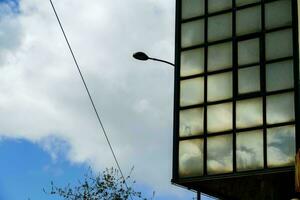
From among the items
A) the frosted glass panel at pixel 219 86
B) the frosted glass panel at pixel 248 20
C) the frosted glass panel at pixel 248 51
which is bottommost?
the frosted glass panel at pixel 219 86

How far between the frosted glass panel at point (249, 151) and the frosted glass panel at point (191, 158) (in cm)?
160

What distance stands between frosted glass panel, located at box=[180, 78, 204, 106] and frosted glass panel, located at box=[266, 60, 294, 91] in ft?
9.38

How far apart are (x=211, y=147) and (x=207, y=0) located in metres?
6.26

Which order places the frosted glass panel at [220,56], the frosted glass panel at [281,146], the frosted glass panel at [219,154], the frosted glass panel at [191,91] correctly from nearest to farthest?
the frosted glass panel at [281,146], the frosted glass panel at [219,154], the frosted glass panel at [220,56], the frosted glass panel at [191,91]

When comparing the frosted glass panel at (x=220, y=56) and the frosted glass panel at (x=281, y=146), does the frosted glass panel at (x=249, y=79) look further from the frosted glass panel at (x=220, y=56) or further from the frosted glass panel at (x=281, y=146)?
the frosted glass panel at (x=281, y=146)

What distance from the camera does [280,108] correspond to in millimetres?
28953

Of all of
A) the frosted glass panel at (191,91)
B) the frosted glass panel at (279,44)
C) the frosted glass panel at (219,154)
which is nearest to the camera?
the frosted glass panel at (219,154)

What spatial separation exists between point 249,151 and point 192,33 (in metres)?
5.88

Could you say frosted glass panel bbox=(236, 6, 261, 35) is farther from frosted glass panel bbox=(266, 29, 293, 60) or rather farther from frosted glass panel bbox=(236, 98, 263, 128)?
frosted glass panel bbox=(236, 98, 263, 128)

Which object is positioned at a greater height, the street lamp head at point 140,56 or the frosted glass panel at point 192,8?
the frosted glass panel at point 192,8

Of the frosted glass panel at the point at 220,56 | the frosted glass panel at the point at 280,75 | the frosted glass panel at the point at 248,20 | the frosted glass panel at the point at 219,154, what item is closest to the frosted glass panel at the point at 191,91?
the frosted glass panel at the point at 220,56

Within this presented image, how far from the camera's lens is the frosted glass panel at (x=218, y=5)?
31.5 metres

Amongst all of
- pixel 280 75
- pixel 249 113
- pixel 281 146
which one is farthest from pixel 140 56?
pixel 281 146

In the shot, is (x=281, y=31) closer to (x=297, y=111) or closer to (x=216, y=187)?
(x=297, y=111)
